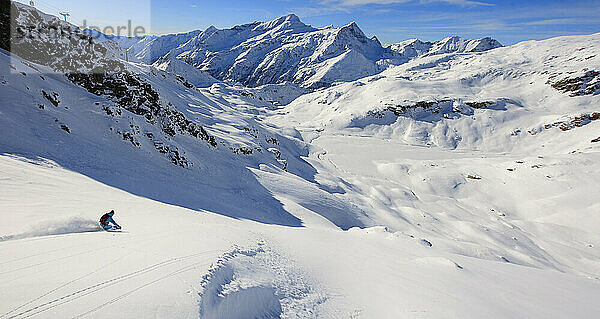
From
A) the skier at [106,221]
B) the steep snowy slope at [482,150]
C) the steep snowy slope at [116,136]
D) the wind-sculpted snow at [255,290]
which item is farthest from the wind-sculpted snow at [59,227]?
the steep snowy slope at [482,150]

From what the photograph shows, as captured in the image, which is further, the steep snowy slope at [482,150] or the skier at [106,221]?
the steep snowy slope at [482,150]

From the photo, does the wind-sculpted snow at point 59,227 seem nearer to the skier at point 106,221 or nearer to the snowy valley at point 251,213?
the snowy valley at point 251,213

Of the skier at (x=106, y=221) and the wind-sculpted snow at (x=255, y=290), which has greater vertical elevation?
the skier at (x=106, y=221)

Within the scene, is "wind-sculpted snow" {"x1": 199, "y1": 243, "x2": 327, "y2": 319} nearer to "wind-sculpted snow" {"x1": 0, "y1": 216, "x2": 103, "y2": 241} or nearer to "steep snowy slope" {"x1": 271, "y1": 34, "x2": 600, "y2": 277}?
"wind-sculpted snow" {"x1": 0, "y1": 216, "x2": 103, "y2": 241}

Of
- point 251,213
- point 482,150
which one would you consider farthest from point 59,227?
point 482,150

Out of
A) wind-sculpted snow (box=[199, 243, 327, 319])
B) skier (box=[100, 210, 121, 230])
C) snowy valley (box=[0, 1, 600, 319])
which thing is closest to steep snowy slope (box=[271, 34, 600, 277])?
snowy valley (box=[0, 1, 600, 319])

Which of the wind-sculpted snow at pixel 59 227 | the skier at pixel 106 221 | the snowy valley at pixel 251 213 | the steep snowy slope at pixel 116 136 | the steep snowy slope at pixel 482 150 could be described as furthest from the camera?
the steep snowy slope at pixel 482 150

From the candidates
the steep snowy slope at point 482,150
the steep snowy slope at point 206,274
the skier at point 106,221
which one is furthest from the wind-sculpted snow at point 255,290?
the steep snowy slope at point 482,150

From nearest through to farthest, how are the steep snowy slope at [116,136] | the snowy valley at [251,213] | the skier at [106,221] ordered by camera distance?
the snowy valley at [251,213] < the skier at [106,221] < the steep snowy slope at [116,136]

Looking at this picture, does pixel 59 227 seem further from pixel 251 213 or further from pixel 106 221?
pixel 251 213

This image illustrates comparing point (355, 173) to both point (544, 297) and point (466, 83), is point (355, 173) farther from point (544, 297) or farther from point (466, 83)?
point (466, 83)
